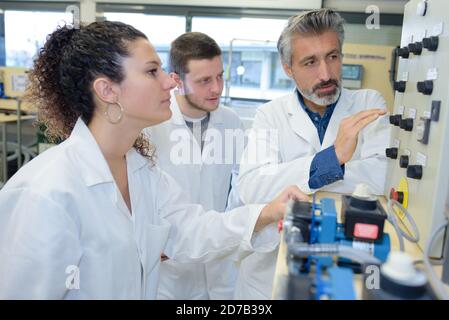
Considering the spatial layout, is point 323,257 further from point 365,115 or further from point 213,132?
point 213,132

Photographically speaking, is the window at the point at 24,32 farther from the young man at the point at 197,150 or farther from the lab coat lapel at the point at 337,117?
the lab coat lapel at the point at 337,117

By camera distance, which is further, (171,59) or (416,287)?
(171,59)

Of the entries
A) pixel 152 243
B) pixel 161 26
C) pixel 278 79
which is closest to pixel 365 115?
pixel 152 243

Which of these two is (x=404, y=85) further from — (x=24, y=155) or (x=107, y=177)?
(x=24, y=155)

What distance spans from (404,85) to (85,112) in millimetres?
843

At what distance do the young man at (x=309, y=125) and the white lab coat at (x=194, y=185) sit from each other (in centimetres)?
36

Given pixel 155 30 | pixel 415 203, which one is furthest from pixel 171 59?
pixel 155 30

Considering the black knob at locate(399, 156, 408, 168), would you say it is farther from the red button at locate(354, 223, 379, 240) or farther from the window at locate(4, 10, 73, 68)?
the window at locate(4, 10, 73, 68)

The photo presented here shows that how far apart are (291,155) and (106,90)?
59cm

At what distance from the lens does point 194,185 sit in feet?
5.67

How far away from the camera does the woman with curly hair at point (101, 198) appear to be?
84 cm

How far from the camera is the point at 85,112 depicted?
1062 mm

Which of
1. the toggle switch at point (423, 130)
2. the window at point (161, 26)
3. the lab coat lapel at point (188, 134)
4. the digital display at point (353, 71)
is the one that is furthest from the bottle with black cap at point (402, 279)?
the window at point (161, 26)

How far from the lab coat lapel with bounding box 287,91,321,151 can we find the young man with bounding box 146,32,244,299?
1.57ft
